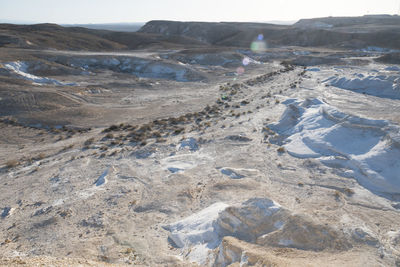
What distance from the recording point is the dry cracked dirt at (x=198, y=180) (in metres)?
7.69

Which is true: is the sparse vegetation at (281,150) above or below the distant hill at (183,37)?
below

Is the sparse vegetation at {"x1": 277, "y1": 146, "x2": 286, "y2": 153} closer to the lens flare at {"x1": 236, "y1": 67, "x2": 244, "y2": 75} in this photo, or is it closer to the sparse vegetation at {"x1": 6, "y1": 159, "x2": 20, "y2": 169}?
the sparse vegetation at {"x1": 6, "y1": 159, "x2": 20, "y2": 169}

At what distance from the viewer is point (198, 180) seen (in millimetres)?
12477

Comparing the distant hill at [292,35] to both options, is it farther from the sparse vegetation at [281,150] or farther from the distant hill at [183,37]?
the sparse vegetation at [281,150]

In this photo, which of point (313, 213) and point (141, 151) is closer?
point (313, 213)

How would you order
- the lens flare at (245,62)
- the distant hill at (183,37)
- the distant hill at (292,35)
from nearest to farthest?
the lens flare at (245,62), the distant hill at (183,37), the distant hill at (292,35)

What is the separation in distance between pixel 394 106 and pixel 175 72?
93.5 ft

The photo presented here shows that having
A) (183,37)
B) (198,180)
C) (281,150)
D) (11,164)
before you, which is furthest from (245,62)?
(11,164)

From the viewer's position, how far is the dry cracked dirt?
7691mm

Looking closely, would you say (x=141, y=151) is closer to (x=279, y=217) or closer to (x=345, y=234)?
(x=279, y=217)

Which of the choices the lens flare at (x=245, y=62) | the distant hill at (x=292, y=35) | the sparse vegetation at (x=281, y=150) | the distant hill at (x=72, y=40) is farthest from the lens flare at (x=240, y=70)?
the distant hill at (x=292, y=35)

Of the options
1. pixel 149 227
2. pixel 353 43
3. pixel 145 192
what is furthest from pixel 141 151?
pixel 353 43

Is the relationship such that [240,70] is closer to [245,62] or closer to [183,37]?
[245,62]

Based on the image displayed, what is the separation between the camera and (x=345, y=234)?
25.5 feet
